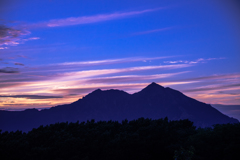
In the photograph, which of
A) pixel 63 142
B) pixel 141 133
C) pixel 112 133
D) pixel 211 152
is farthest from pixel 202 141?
pixel 63 142

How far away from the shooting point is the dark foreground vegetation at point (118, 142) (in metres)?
35.2

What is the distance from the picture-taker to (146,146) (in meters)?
40.7

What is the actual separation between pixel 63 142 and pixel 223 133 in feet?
77.1

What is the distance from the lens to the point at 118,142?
4019 cm

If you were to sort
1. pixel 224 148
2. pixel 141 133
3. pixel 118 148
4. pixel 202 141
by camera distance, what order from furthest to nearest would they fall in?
1. pixel 141 133
2. pixel 118 148
3. pixel 202 141
4. pixel 224 148

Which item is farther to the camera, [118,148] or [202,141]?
[118,148]

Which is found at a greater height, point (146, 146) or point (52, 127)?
point (52, 127)

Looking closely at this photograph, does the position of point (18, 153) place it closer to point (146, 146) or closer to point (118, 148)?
point (118, 148)

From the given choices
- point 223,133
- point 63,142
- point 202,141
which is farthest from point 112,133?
point 223,133

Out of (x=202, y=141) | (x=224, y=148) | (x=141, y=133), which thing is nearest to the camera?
(x=224, y=148)

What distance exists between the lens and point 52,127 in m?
44.3

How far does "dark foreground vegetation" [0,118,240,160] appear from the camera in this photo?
35.2 m

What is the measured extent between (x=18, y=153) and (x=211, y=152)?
27477mm

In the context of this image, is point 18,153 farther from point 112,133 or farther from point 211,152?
point 211,152
